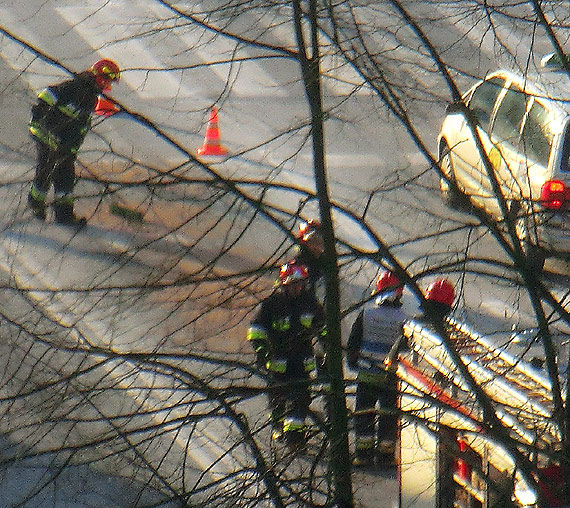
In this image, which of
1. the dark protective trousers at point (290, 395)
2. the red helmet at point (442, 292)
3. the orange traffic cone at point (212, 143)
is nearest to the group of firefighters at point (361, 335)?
the red helmet at point (442, 292)

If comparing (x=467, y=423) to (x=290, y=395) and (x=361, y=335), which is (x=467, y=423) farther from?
(x=361, y=335)

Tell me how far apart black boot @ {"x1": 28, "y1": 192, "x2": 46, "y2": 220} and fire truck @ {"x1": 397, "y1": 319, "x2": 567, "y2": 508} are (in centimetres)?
186

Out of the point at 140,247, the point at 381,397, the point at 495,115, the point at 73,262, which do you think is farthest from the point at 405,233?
the point at 140,247

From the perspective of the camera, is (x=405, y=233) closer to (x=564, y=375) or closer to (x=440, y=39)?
(x=440, y=39)

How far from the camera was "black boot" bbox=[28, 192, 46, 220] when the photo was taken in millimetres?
5344

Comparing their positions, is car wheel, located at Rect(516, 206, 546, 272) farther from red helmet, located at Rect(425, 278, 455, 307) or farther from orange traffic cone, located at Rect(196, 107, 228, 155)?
orange traffic cone, located at Rect(196, 107, 228, 155)

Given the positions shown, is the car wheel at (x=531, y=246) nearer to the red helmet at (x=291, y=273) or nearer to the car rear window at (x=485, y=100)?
the red helmet at (x=291, y=273)

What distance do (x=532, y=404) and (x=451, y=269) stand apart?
2.78 ft

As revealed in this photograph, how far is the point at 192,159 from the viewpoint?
514 centimetres

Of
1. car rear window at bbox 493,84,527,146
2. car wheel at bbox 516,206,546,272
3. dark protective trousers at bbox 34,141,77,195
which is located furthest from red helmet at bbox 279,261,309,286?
car rear window at bbox 493,84,527,146

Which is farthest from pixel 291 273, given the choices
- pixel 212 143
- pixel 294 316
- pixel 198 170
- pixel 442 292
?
pixel 212 143

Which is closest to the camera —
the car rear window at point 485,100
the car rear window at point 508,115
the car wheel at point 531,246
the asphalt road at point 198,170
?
the car wheel at point 531,246

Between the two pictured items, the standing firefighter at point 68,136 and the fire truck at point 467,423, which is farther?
the fire truck at point 467,423

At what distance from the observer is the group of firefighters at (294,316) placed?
207 inches
